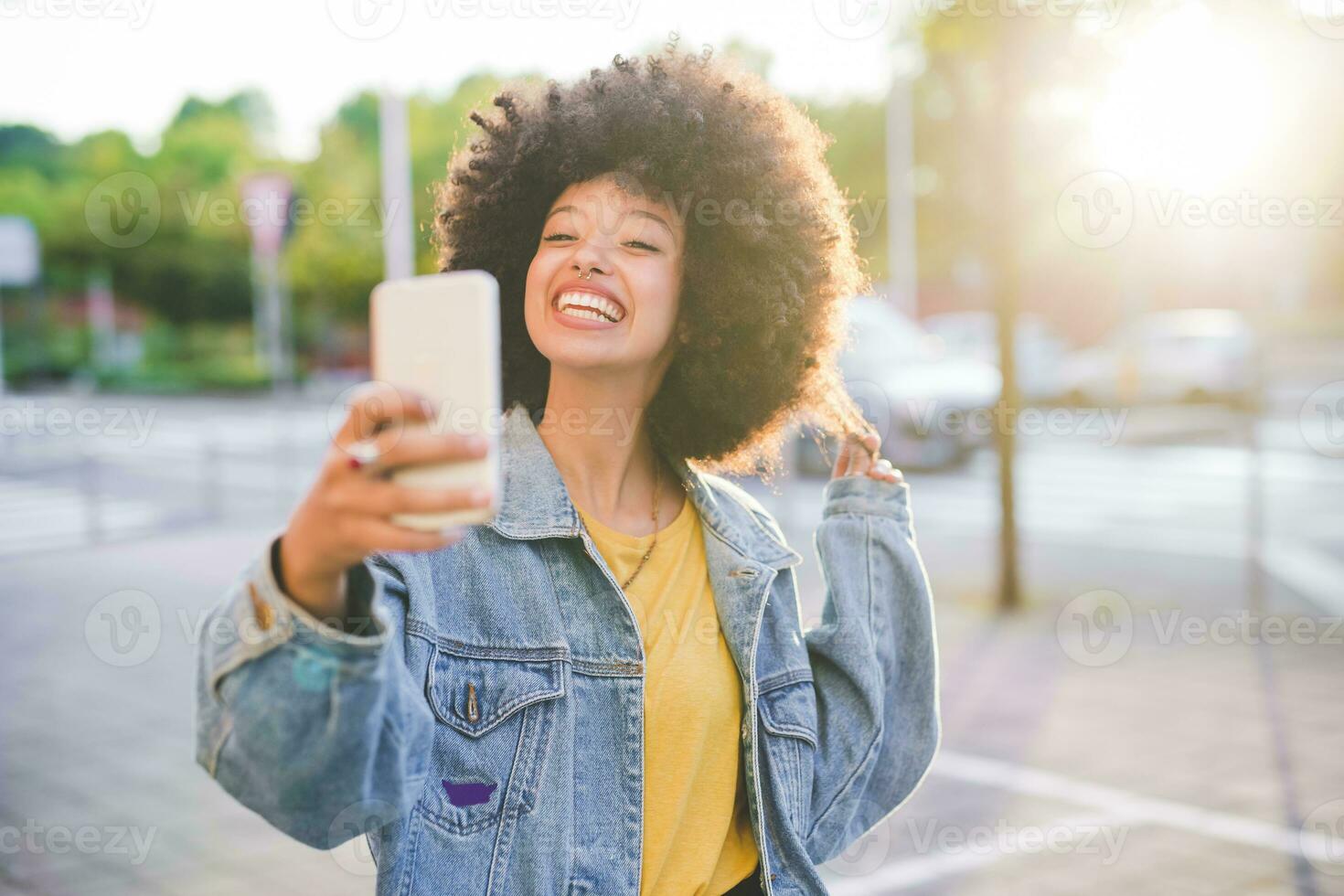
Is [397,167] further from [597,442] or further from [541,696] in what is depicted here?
[541,696]

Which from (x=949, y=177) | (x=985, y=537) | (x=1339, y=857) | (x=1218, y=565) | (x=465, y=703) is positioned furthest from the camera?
(x=949, y=177)

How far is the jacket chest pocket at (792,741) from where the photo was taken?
1.96 meters

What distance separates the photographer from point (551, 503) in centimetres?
184

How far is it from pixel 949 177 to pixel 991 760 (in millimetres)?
28305

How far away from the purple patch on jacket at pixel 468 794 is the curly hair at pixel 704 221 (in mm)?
780

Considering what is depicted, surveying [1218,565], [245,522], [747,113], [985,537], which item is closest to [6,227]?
[245,522]

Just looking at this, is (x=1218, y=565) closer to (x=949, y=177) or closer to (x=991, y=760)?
(x=991, y=760)

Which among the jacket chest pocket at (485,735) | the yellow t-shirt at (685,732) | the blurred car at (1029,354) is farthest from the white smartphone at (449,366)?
the blurred car at (1029,354)

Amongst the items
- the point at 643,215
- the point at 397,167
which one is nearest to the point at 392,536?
the point at 643,215

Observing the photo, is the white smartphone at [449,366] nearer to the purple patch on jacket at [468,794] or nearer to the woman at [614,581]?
the woman at [614,581]

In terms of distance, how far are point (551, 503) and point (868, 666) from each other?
2.12 feet

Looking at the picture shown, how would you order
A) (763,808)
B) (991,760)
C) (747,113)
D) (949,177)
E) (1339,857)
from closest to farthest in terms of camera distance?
(763,808) → (747,113) → (1339,857) → (991,760) → (949,177)

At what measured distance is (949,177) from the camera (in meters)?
31.8

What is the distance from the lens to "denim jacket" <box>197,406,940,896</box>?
49.7 inches
